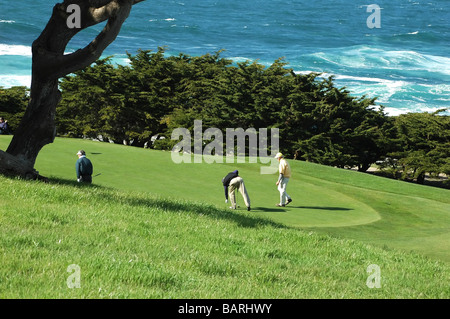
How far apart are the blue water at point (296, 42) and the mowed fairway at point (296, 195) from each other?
86117mm

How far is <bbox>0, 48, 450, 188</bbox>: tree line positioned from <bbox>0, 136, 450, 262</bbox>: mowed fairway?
21963 mm

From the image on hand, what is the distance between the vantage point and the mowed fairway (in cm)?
1512

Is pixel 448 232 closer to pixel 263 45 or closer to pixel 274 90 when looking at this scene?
pixel 274 90

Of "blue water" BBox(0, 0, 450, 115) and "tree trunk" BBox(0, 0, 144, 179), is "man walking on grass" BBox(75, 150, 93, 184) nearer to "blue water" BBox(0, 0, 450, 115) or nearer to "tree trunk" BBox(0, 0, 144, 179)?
"tree trunk" BBox(0, 0, 144, 179)

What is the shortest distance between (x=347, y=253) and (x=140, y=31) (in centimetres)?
15338

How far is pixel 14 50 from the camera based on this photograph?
404 ft

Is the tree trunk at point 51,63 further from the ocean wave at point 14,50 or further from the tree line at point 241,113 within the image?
the ocean wave at point 14,50

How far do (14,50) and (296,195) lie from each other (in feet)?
386

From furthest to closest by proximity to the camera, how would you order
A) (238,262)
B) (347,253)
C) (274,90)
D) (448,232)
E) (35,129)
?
(274,90) < (448,232) < (35,129) < (347,253) < (238,262)

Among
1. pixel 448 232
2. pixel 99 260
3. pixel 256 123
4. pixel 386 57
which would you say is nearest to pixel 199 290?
pixel 99 260

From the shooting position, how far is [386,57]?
145 metres
